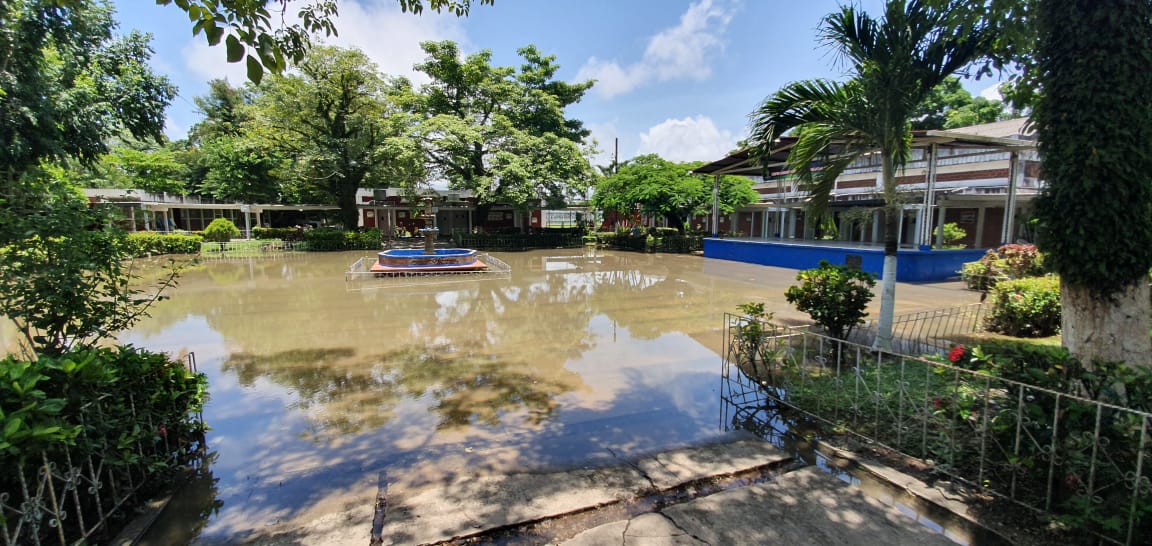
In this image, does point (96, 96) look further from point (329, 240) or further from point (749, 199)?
point (749, 199)

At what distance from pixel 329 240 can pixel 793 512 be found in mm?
25237

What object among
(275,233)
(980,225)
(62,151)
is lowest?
(275,233)

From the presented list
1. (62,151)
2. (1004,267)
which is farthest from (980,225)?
(62,151)

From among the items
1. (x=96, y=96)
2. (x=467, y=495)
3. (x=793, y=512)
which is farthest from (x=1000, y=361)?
(x=96, y=96)

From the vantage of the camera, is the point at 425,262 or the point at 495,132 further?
the point at 495,132

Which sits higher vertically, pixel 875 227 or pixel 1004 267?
pixel 875 227

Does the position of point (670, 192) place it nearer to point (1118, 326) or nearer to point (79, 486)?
point (1118, 326)

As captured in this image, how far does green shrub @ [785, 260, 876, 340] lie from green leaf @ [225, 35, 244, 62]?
20.6ft

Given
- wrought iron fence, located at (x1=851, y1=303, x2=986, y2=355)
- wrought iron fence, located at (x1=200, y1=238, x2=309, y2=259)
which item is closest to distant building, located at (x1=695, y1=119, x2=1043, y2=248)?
wrought iron fence, located at (x1=851, y1=303, x2=986, y2=355)

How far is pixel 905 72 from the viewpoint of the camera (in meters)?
5.62

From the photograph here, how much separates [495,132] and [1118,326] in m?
22.4

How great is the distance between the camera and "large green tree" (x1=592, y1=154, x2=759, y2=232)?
69.8ft

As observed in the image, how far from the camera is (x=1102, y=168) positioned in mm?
3277

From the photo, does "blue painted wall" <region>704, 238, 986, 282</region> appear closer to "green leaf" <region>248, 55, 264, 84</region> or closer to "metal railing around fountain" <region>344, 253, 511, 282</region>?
"metal railing around fountain" <region>344, 253, 511, 282</region>
